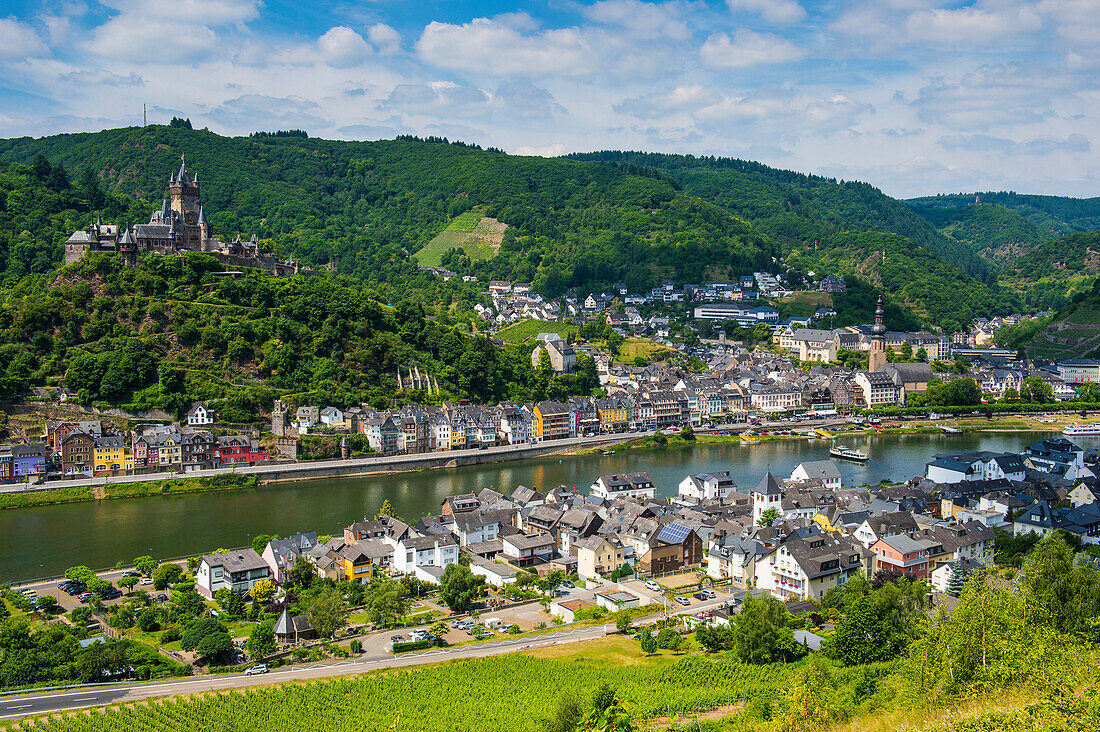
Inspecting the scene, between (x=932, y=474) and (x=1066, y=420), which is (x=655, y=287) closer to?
(x=1066, y=420)

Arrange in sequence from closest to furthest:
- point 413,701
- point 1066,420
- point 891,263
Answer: point 413,701 → point 1066,420 → point 891,263

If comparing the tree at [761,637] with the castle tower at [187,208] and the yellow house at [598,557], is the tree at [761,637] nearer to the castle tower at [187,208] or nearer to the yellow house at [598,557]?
the yellow house at [598,557]

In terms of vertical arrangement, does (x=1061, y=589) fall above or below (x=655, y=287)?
below

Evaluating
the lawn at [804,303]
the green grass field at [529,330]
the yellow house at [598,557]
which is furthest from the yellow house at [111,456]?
the lawn at [804,303]

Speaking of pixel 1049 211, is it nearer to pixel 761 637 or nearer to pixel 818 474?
pixel 818 474

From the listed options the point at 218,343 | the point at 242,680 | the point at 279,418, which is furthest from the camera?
the point at 218,343

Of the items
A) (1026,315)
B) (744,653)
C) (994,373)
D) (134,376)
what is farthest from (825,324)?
(744,653)

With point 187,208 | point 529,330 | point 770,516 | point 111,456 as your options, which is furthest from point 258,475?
point 529,330
